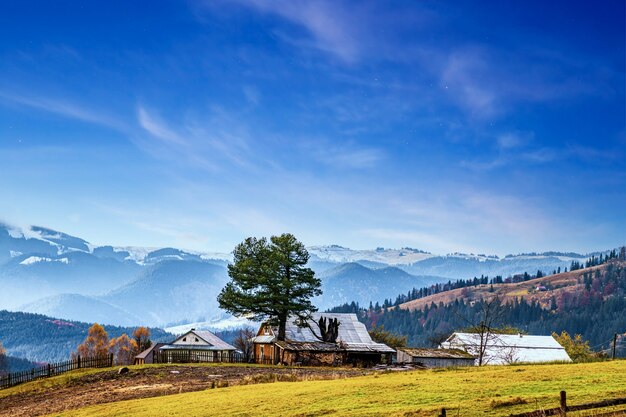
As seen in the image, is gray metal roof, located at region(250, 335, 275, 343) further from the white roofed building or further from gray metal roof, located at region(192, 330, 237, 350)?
gray metal roof, located at region(192, 330, 237, 350)

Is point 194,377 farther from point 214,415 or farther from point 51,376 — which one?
point 214,415

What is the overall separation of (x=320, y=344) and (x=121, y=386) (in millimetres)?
44129

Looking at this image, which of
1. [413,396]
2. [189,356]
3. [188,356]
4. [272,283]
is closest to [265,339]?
[272,283]

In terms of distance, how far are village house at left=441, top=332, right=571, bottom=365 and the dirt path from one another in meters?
65.3

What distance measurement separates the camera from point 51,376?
7188cm

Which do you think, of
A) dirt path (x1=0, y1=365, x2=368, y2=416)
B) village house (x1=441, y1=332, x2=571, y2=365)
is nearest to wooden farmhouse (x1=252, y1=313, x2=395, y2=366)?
village house (x1=441, y1=332, x2=571, y2=365)

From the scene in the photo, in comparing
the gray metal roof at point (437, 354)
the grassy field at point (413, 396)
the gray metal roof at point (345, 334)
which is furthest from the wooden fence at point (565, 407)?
the gray metal roof at point (437, 354)

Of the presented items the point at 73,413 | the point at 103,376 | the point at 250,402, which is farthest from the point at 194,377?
the point at 250,402

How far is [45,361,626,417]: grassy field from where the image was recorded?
89.4 ft

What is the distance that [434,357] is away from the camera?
3792 inches

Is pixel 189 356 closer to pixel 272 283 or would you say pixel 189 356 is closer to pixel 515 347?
pixel 272 283

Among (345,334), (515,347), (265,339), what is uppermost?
(345,334)

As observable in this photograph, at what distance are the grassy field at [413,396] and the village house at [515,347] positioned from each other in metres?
77.1

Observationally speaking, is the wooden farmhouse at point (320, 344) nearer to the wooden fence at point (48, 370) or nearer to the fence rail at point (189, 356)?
the fence rail at point (189, 356)
